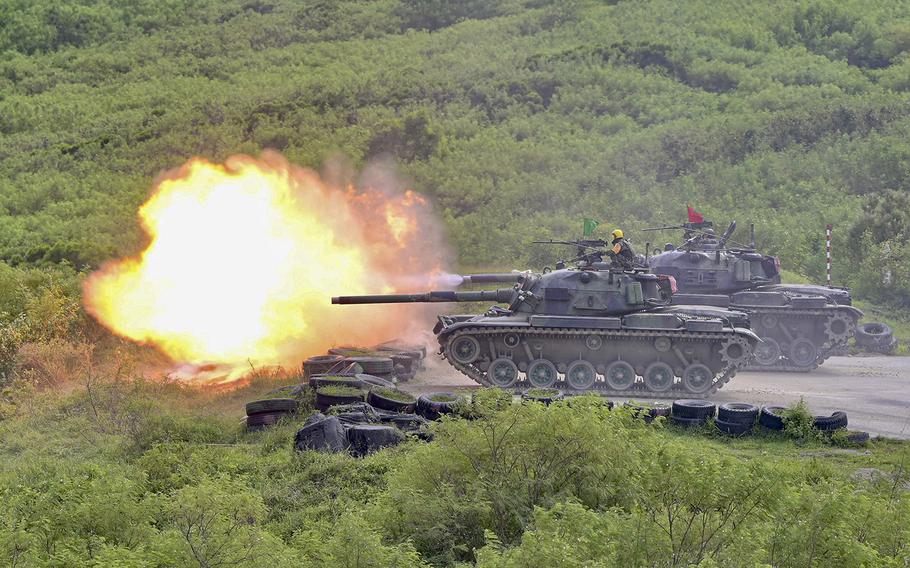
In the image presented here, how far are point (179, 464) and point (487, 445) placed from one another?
20.4 ft

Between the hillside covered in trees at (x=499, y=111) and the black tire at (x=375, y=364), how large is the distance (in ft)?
49.8

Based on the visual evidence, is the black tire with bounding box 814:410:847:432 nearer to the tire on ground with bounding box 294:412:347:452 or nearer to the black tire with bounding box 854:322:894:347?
the tire on ground with bounding box 294:412:347:452

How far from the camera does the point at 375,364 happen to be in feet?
84.5

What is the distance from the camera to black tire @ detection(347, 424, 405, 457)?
18.4 metres

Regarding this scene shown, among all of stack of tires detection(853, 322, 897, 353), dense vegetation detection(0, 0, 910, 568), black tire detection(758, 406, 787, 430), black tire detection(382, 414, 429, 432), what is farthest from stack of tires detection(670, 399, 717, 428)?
stack of tires detection(853, 322, 897, 353)

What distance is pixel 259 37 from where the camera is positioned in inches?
2783

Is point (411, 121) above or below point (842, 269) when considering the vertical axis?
above

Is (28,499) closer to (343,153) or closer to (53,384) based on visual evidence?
(53,384)

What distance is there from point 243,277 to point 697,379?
39.3ft

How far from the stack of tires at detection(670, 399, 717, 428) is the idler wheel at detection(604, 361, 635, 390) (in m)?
4.97

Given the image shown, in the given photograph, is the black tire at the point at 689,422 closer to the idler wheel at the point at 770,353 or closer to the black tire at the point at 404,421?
the black tire at the point at 404,421

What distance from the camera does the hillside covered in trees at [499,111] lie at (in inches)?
1828

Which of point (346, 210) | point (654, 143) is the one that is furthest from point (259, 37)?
point (346, 210)

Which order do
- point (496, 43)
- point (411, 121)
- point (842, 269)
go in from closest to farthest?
1. point (842, 269)
2. point (411, 121)
3. point (496, 43)
